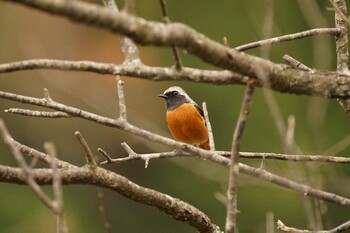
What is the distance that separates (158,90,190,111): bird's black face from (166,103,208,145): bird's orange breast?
0.54 ft

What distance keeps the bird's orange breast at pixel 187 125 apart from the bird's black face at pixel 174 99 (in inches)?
6.5

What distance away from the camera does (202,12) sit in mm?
12289

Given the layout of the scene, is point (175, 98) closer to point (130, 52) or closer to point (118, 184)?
point (118, 184)

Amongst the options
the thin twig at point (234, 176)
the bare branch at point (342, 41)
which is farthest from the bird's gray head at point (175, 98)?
the thin twig at point (234, 176)

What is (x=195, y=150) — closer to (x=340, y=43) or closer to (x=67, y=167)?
(x=67, y=167)

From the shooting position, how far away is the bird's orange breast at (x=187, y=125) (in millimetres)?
6613

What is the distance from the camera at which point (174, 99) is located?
23.0 feet

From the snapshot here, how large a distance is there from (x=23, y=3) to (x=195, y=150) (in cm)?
111

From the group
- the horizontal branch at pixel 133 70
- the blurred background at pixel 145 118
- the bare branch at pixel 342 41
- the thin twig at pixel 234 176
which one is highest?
the blurred background at pixel 145 118

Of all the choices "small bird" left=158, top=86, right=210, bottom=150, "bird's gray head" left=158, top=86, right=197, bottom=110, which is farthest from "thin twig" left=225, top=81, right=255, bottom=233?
"bird's gray head" left=158, top=86, right=197, bottom=110

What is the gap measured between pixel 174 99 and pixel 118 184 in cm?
400

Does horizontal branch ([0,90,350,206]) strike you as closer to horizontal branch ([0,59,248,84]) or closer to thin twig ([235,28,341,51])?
horizontal branch ([0,59,248,84])

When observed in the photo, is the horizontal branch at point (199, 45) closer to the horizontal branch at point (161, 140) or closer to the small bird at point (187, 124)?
the horizontal branch at point (161, 140)

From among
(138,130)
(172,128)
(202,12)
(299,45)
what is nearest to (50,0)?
(138,130)
